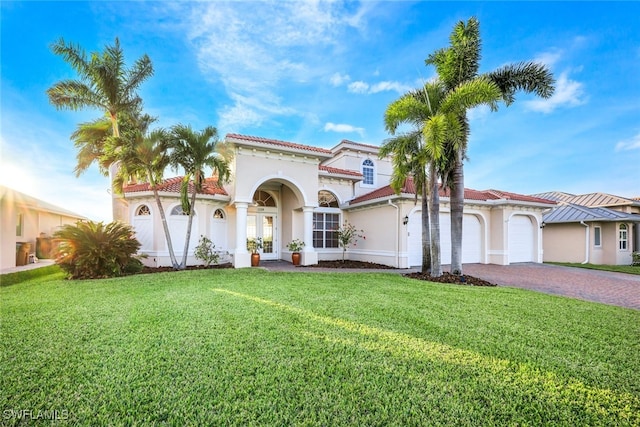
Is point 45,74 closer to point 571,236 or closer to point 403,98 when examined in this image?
point 403,98

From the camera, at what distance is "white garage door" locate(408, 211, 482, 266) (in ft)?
45.0

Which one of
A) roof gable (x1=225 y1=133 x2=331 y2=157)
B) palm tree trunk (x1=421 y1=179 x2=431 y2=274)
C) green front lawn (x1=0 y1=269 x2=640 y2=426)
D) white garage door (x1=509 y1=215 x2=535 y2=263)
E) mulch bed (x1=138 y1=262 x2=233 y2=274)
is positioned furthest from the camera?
white garage door (x1=509 y1=215 x2=535 y2=263)

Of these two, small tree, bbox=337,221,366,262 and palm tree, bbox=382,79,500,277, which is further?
small tree, bbox=337,221,366,262

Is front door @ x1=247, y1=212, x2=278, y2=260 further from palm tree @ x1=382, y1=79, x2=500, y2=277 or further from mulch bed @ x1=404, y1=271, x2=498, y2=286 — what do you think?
mulch bed @ x1=404, y1=271, x2=498, y2=286

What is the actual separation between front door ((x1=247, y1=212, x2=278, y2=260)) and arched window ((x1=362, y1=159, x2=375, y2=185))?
6.76 meters

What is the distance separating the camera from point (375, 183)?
60.1ft

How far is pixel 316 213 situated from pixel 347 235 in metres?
2.27

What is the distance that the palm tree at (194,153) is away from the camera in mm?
11000

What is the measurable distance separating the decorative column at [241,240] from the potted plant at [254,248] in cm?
54

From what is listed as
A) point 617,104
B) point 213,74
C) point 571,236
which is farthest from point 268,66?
point 571,236

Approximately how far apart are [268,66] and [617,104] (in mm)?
16590

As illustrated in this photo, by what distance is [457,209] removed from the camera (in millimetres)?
A: 10234

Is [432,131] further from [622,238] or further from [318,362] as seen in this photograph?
[622,238]

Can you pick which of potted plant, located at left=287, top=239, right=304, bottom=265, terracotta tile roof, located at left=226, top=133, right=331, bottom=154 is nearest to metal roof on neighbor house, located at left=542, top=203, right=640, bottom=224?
terracotta tile roof, located at left=226, top=133, right=331, bottom=154
